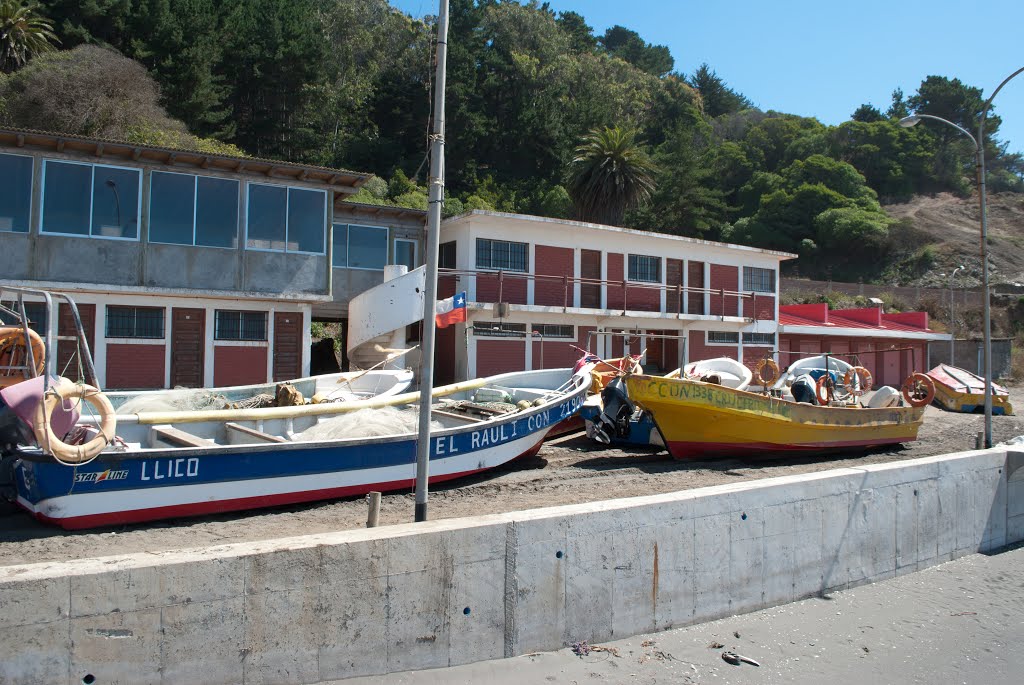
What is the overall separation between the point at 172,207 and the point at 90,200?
5.34ft

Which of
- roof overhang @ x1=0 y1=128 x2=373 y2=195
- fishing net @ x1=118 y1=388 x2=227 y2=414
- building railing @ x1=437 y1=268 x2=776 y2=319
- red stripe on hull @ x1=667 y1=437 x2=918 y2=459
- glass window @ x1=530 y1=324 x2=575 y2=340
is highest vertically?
roof overhang @ x1=0 y1=128 x2=373 y2=195

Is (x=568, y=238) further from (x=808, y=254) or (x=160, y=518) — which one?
(x=808, y=254)

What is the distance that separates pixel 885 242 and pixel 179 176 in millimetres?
55791

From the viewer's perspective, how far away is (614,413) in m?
13.9

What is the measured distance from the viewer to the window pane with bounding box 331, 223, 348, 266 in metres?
21.7

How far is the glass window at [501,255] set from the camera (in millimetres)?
21812

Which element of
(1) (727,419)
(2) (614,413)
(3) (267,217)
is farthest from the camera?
(3) (267,217)

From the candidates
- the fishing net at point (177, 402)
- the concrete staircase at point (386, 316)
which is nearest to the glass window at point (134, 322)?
the concrete staircase at point (386, 316)

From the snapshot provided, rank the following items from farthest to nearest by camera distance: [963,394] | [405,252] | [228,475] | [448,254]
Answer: [963,394] → [448,254] → [405,252] → [228,475]

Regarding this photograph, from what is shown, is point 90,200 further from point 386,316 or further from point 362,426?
point 362,426

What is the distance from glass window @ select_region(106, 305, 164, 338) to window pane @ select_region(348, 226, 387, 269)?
5.99 m

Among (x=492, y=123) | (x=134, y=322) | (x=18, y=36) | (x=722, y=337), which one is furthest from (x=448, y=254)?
(x=492, y=123)

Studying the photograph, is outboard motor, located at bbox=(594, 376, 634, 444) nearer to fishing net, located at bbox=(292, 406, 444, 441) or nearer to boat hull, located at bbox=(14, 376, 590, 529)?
boat hull, located at bbox=(14, 376, 590, 529)

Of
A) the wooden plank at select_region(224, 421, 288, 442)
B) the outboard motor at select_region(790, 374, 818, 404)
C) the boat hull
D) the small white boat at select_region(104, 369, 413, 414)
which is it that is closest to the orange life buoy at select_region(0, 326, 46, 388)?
the small white boat at select_region(104, 369, 413, 414)
